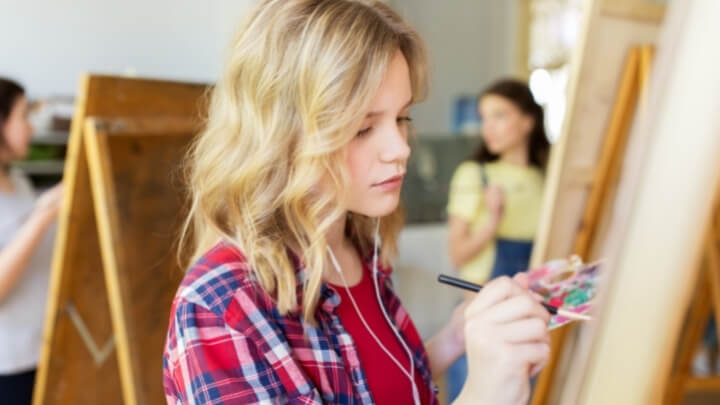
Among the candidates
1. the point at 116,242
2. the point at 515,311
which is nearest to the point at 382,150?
the point at 515,311

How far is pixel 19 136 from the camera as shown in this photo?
5.77ft

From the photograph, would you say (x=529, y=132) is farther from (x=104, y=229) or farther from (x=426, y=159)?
(x=426, y=159)

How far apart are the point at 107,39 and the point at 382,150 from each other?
12.9 feet

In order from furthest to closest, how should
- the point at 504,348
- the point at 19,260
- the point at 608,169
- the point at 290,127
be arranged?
the point at 608,169 < the point at 19,260 < the point at 290,127 < the point at 504,348

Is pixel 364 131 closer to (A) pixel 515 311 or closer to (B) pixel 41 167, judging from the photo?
(A) pixel 515 311

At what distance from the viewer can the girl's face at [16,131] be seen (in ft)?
5.72

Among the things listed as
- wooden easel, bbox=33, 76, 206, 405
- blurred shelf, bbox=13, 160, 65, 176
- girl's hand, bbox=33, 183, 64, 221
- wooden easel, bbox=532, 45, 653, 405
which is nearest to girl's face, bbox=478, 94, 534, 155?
wooden easel, bbox=532, 45, 653, 405

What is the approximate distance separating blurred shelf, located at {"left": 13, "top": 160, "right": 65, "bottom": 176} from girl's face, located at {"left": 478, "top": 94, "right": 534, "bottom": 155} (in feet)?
8.01

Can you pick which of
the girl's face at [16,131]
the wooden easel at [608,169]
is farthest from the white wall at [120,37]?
the girl's face at [16,131]

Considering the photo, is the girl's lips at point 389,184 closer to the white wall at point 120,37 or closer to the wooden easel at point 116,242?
the wooden easel at point 116,242

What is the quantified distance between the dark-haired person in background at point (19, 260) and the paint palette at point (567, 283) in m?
1.17

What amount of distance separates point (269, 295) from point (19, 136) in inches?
52.6

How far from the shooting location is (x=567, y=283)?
980 mm

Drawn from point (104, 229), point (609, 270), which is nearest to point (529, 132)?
point (104, 229)
